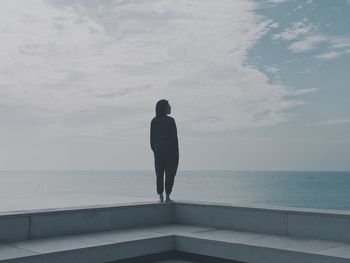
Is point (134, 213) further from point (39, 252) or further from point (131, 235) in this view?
point (39, 252)

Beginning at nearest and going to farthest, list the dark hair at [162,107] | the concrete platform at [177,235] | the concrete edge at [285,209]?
the concrete platform at [177,235], the concrete edge at [285,209], the dark hair at [162,107]

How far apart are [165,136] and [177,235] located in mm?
2693

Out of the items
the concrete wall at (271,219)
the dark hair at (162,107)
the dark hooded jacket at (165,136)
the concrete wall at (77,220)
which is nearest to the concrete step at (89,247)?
the concrete wall at (77,220)

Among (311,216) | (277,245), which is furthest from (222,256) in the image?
(311,216)

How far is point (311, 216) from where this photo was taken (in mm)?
8750

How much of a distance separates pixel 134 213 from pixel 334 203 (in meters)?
94.9

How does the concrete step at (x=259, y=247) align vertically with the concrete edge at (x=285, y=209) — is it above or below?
below

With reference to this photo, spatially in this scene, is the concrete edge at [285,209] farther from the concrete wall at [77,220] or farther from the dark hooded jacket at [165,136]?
the dark hooded jacket at [165,136]

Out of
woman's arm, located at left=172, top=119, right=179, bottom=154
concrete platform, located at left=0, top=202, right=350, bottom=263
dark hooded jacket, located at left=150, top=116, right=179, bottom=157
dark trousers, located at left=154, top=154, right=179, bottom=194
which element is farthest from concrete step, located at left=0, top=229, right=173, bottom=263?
woman's arm, located at left=172, top=119, right=179, bottom=154

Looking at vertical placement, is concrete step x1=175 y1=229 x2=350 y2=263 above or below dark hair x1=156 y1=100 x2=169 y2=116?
below

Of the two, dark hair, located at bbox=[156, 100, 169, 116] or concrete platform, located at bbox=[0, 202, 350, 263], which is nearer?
concrete platform, located at bbox=[0, 202, 350, 263]

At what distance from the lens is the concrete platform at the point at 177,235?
770 centimetres

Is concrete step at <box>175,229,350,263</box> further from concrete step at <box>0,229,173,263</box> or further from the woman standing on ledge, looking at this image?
the woman standing on ledge

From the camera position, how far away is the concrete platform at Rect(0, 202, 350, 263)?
7699 mm
